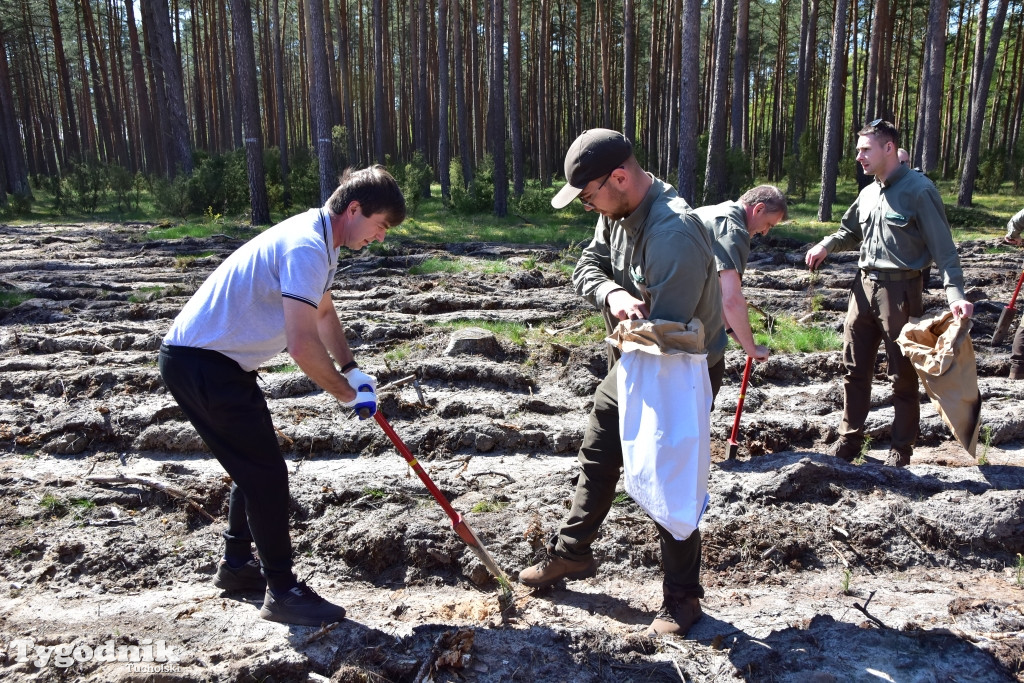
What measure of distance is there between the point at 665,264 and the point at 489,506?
2.05m

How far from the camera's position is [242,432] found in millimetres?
2932

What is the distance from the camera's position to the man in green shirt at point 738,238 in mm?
4098

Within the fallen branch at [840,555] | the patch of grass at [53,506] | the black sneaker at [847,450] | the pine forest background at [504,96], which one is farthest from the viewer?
the pine forest background at [504,96]

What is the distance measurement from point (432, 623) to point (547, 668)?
0.59m

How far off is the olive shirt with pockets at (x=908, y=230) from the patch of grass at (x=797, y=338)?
2391 millimetres

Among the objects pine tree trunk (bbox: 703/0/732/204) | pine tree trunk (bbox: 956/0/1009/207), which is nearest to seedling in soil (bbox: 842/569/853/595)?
pine tree trunk (bbox: 703/0/732/204)

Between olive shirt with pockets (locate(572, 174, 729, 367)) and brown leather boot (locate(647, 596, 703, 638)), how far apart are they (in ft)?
3.42

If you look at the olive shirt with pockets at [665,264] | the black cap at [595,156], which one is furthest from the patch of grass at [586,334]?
the black cap at [595,156]

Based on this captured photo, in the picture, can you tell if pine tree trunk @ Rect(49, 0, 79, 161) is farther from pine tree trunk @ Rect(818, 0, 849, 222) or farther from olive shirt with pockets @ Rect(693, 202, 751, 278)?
olive shirt with pockets @ Rect(693, 202, 751, 278)

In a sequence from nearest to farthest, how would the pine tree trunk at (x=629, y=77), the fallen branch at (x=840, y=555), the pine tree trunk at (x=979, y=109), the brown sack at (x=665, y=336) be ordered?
1. the brown sack at (x=665, y=336)
2. the fallen branch at (x=840, y=555)
3. the pine tree trunk at (x=979, y=109)
4. the pine tree trunk at (x=629, y=77)

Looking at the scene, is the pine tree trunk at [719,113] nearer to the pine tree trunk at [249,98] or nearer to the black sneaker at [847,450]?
the pine tree trunk at [249,98]

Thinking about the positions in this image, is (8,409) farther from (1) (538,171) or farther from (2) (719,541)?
(1) (538,171)

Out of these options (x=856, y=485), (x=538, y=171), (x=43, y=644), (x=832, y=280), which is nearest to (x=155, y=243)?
(x=832, y=280)

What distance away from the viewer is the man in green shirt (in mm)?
4098
